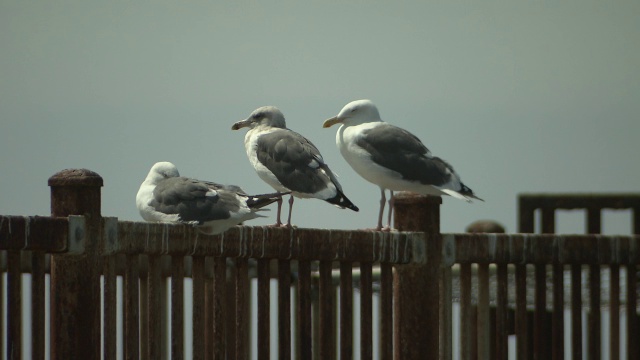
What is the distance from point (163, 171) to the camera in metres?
8.42

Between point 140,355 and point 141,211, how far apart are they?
2012 millimetres

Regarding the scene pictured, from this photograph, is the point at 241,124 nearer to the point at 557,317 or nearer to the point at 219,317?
the point at 557,317

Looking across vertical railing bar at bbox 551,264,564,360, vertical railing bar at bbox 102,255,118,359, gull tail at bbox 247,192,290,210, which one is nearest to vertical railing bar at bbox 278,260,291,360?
gull tail at bbox 247,192,290,210

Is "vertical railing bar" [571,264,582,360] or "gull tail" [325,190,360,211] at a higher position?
"gull tail" [325,190,360,211]

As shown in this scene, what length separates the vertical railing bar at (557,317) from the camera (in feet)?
22.0

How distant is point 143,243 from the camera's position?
17.4 ft

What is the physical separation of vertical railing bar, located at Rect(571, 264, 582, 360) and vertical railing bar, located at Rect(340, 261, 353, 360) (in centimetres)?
134

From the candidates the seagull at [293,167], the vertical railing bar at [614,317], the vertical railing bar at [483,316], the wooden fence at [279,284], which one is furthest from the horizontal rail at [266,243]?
the vertical railing bar at [614,317]

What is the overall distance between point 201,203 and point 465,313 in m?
1.48

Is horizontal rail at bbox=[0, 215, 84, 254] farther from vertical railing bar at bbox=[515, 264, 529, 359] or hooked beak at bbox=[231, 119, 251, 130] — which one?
hooked beak at bbox=[231, 119, 251, 130]

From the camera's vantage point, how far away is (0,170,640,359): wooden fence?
5.16 m

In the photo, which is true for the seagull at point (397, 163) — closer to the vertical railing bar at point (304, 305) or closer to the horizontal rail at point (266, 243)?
the horizontal rail at point (266, 243)

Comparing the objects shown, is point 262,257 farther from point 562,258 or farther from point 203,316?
point 562,258

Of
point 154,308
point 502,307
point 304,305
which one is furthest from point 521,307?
point 154,308
